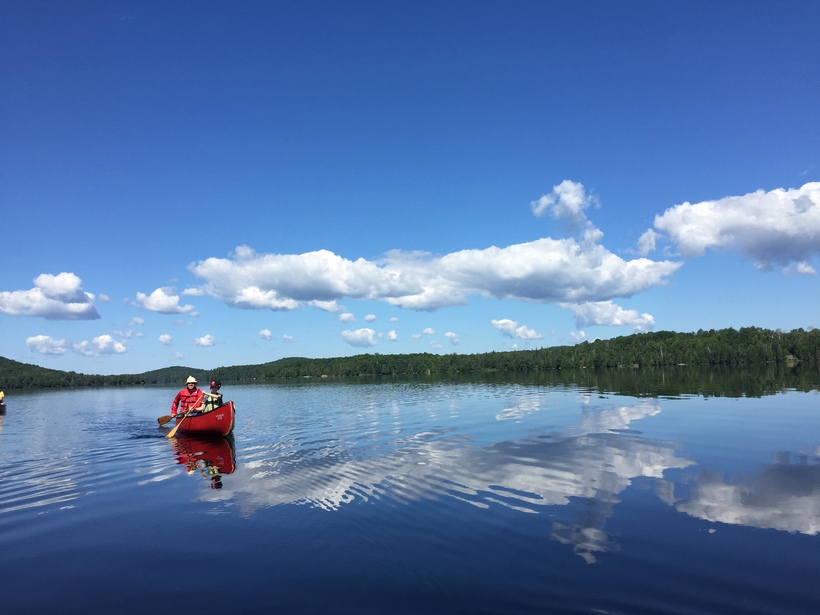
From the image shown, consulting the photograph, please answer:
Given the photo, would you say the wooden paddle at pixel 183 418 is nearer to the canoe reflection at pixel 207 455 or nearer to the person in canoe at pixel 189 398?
the person in canoe at pixel 189 398

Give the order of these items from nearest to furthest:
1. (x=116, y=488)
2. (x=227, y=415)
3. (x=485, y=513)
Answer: (x=485, y=513), (x=116, y=488), (x=227, y=415)

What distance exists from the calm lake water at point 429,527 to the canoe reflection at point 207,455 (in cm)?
18

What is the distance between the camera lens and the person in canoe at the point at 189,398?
29969 mm

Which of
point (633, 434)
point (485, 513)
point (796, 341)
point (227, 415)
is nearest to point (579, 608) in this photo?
point (485, 513)

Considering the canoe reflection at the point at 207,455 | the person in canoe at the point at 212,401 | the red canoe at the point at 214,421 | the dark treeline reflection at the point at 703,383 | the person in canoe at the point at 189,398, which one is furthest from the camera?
the dark treeline reflection at the point at 703,383

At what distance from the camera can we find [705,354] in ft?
527

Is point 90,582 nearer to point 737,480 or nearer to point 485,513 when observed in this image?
point 485,513

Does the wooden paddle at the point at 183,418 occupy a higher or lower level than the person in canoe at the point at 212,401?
lower

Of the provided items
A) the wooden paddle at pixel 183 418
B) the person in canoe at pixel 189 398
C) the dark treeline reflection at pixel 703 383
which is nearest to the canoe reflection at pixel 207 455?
the wooden paddle at pixel 183 418

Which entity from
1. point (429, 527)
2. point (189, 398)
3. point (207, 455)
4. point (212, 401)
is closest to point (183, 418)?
point (212, 401)

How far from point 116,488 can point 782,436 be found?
2662 cm

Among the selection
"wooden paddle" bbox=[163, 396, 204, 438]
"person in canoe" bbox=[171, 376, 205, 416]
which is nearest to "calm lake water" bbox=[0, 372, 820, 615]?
"wooden paddle" bbox=[163, 396, 204, 438]

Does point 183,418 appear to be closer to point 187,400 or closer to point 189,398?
point 189,398

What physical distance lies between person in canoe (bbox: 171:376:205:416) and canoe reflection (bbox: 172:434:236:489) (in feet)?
7.33
